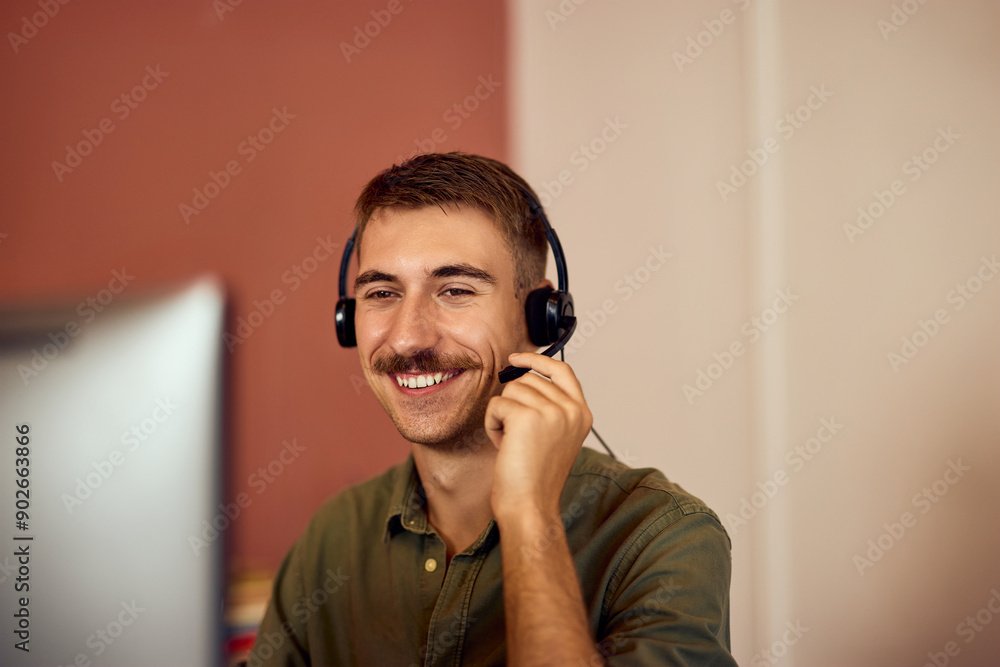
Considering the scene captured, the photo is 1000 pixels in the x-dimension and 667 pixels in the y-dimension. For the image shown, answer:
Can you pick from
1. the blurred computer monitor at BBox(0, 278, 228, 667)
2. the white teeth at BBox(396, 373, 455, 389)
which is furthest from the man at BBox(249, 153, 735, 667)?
the blurred computer monitor at BBox(0, 278, 228, 667)

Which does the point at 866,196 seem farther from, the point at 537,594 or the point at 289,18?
the point at 289,18

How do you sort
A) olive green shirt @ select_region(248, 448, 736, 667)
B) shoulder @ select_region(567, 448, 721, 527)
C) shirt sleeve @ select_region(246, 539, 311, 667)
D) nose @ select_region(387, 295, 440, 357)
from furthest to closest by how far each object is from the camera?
shirt sleeve @ select_region(246, 539, 311, 667) < nose @ select_region(387, 295, 440, 357) < shoulder @ select_region(567, 448, 721, 527) < olive green shirt @ select_region(248, 448, 736, 667)

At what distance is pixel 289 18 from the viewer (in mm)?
2121

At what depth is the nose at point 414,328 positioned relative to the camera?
1.25m

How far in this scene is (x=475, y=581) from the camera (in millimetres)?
1236

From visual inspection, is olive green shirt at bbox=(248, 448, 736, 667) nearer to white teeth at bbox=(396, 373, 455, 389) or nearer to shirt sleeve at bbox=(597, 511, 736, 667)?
shirt sleeve at bbox=(597, 511, 736, 667)

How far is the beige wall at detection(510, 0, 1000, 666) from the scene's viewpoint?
A: 1.49m

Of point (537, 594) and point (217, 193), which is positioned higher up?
point (217, 193)

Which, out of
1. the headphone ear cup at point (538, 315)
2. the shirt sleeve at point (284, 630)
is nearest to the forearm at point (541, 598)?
the headphone ear cup at point (538, 315)

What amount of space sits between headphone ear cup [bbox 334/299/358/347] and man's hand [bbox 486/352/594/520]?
45 centimetres

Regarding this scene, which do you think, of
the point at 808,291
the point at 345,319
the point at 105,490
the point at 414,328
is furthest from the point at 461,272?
the point at 808,291

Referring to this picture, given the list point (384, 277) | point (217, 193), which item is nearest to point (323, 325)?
point (217, 193)

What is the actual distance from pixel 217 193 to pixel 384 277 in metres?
0.98

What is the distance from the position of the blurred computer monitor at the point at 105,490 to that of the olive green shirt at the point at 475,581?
0.42m
